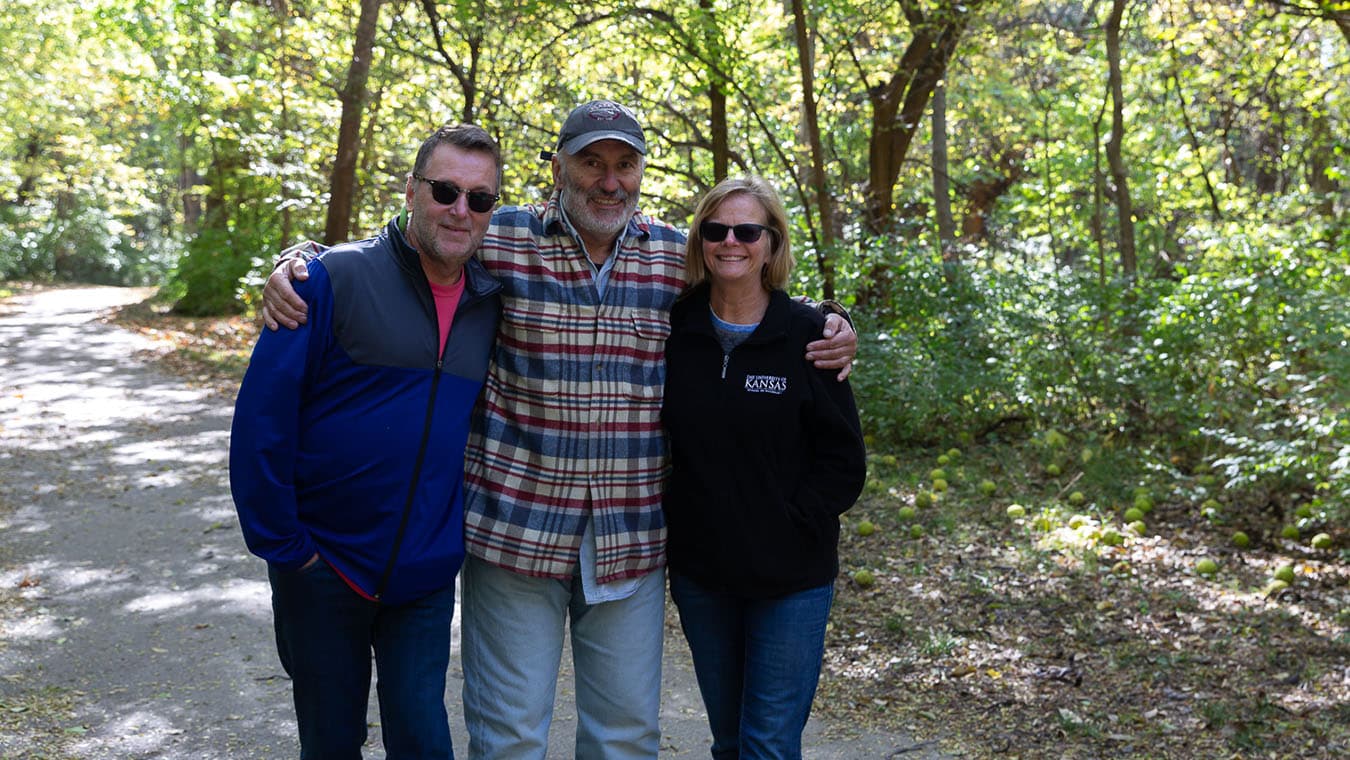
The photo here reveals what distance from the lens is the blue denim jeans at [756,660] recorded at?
321 centimetres

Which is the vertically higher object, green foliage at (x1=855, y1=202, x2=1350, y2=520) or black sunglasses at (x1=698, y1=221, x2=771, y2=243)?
black sunglasses at (x1=698, y1=221, x2=771, y2=243)

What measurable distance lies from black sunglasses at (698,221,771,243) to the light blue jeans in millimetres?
980

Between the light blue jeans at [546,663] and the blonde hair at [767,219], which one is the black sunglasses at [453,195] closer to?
the blonde hair at [767,219]

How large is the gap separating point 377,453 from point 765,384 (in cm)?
103

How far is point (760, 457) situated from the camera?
315 cm

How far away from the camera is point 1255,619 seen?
582 centimetres

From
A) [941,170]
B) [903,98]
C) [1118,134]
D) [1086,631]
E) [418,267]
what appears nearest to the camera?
[418,267]

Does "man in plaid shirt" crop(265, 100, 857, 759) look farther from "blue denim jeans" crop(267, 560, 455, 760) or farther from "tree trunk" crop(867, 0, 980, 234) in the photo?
"tree trunk" crop(867, 0, 980, 234)

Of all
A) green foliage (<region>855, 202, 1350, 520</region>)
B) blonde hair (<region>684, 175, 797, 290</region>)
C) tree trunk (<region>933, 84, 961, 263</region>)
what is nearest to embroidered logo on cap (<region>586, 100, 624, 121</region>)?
blonde hair (<region>684, 175, 797, 290</region>)

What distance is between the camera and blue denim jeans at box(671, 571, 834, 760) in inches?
126

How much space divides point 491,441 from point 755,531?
76cm

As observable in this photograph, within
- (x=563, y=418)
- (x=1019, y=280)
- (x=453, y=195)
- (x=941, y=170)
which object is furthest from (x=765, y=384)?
(x=941, y=170)

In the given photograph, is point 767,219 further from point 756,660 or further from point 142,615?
point 142,615

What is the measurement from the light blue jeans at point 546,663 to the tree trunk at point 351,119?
31.8ft
